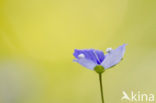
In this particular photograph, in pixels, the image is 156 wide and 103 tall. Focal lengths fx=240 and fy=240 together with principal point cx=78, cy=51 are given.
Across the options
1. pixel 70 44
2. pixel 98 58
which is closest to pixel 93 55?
pixel 98 58

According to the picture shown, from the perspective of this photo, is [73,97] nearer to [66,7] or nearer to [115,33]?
[115,33]

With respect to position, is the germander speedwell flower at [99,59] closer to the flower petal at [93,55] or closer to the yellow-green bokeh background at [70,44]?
the flower petal at [93,55]

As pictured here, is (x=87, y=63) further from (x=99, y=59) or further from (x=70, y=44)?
(x=70, y=44)

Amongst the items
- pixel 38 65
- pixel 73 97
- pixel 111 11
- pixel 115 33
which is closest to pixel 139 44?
pixel 115 33

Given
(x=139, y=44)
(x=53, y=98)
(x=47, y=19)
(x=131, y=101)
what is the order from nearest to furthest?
(x=131, y=101) < (x=53, y=98) < (x=139, y=44) < (x=47, y=19)

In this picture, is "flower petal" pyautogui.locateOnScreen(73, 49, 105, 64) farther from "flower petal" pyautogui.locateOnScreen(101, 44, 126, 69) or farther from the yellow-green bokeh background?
the yellow-green bokeh background

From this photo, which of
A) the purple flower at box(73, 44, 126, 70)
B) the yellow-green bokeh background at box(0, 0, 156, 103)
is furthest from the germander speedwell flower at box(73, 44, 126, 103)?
the yellow-green bokeh background at box(0, 0, 156, 103)

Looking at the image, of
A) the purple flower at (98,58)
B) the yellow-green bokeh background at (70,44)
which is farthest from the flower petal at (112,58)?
the yellow-green bokeh background at (70,44)
